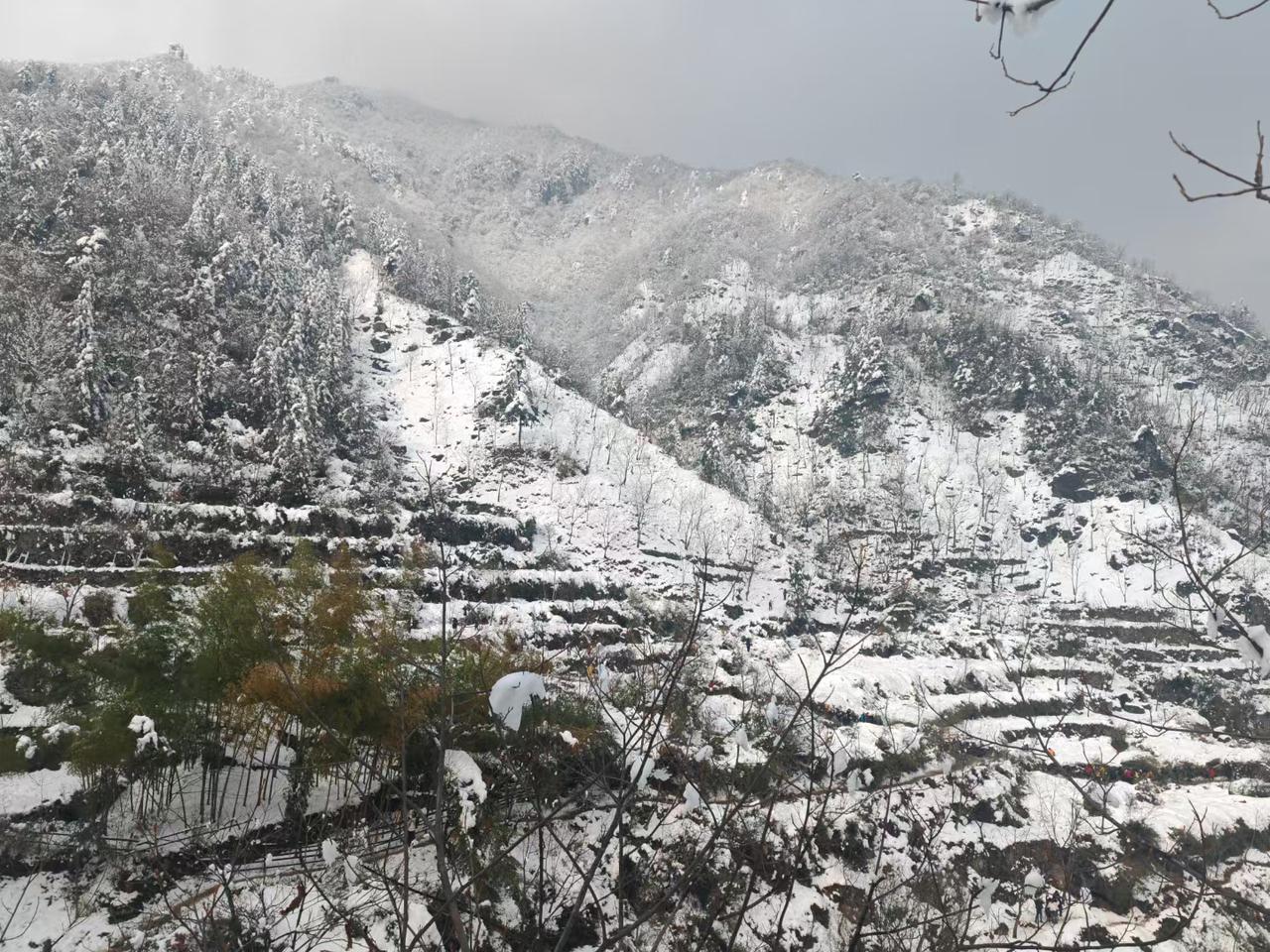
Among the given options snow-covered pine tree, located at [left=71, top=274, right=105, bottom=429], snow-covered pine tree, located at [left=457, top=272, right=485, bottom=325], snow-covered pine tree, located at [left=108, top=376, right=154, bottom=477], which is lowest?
snow-covered pine tree, located at [left=108, top=376, right=154, bottom=477]

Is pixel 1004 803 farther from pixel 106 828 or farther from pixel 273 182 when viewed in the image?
pixel 273 182

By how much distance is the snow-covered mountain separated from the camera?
17.4 feet

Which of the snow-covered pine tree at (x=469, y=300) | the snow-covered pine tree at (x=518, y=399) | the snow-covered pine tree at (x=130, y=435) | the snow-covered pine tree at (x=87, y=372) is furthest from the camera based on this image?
the snow-covered pine tree at (x=469, y=300)

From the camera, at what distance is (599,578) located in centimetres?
3797

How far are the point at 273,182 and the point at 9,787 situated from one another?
85673mm

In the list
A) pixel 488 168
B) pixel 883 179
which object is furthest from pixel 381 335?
pixel 883 179

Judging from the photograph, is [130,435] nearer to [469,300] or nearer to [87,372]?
[87,372]

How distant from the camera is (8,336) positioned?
33375 millimetres

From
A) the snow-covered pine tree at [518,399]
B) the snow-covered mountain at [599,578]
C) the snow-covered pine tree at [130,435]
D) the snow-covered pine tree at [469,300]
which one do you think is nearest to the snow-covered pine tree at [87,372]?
the snow-covered mountain at [599,578]

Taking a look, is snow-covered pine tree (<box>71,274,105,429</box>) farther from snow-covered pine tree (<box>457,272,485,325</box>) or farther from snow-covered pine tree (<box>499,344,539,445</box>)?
snow-covered pine tree (<box>457,272,485,325</box>)

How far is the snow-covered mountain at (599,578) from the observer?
5309mm

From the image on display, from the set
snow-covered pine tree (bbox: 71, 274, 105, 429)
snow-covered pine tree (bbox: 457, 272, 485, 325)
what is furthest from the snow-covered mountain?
snow-covered pine tree (bbox: 457, 272, 485, 325)

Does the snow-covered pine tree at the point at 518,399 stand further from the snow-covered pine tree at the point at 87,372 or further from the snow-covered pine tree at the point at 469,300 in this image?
the snow-covered pine tree at the point at 87,372

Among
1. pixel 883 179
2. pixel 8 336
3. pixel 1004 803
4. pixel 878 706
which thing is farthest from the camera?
pixel 883 179
